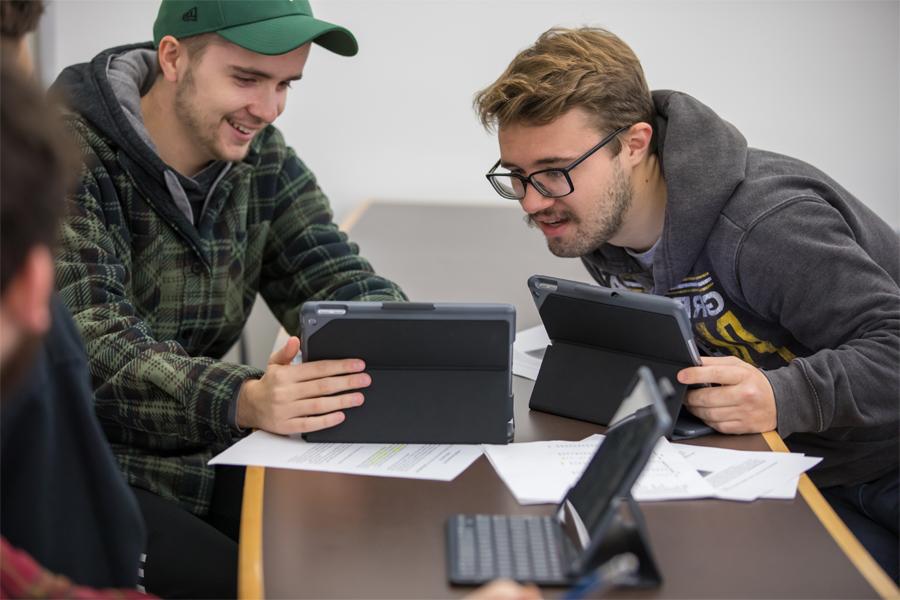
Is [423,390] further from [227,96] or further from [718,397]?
[227,96]

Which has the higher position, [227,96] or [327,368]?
[227,96]

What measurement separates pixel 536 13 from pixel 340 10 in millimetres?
631

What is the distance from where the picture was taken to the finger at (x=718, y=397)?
1.35m

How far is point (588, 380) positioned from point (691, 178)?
0.41 m

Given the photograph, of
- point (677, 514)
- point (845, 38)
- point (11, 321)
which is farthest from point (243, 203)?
point (845, 38)

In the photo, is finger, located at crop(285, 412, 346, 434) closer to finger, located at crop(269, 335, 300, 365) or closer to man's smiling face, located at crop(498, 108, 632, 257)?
finger, located at crop(269, 335, 300, 365)

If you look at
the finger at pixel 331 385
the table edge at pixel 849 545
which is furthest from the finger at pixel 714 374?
the finger at pixel 331 385

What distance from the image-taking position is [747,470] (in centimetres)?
124

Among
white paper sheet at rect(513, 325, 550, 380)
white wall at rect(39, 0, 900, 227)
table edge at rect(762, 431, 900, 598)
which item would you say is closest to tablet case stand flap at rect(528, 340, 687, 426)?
white paper sheet at rect(513, 325, 550, 380)

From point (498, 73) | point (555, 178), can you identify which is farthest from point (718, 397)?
point (498, 73)

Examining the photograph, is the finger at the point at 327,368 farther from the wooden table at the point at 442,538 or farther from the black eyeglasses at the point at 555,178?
the black eyeglasses at the point at 555,178

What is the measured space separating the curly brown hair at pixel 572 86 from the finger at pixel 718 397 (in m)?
0.52

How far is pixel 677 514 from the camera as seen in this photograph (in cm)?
112

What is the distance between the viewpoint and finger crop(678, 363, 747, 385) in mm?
1333
